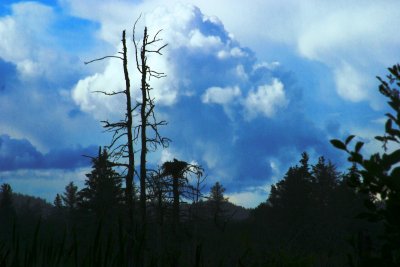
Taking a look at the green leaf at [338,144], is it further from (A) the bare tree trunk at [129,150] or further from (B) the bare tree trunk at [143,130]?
(B) the bare tree trunk at [143,130]

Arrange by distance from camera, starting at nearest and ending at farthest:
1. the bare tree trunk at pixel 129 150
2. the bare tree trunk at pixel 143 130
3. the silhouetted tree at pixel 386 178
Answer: the silhouetted tree at pixel 386 178, the bare tree trunk at pixel 129 150, the bare tree trunk at pixel 143 130

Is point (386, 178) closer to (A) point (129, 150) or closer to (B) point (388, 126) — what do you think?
(B) point (388, 126)

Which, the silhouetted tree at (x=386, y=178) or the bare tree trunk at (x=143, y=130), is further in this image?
the bare tree trunk at (x=143, y=130)

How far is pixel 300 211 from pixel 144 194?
125 feet

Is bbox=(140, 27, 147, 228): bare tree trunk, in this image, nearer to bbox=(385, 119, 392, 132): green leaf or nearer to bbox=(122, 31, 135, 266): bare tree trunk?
bbox=(122, 31, 135, 266): bare tree trunk

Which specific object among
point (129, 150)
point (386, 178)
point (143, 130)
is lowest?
point (386, 178)

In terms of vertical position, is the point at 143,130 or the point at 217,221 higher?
the point at 143,130

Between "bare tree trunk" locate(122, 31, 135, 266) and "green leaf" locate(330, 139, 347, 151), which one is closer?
"green leaf" locate(330, 139, 347, 151)

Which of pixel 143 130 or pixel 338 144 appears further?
pixel 143 130

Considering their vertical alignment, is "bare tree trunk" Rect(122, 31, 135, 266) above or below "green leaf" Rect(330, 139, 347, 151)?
above

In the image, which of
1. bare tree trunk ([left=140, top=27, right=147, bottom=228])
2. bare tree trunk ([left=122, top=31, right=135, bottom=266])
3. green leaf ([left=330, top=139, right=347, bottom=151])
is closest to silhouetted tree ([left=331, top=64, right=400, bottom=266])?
green leaf ([left=330, top=139, right=347, bottom=151])

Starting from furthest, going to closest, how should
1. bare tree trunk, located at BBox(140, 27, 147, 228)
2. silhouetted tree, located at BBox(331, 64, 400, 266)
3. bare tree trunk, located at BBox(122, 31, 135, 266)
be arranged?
1. bare tree trunk, located at BBox(140, 27, 147, 228)
2. bare tree trunk, located at BBox(122, 31, 135, 266)
3. silhouetted tree, located at BBox(331, 64, 400, 266)


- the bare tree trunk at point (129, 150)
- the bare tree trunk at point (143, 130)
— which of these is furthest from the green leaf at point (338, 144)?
the bare tree trunk at point (143, 130)

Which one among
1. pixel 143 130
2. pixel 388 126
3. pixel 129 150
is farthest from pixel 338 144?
pixel 143 130
